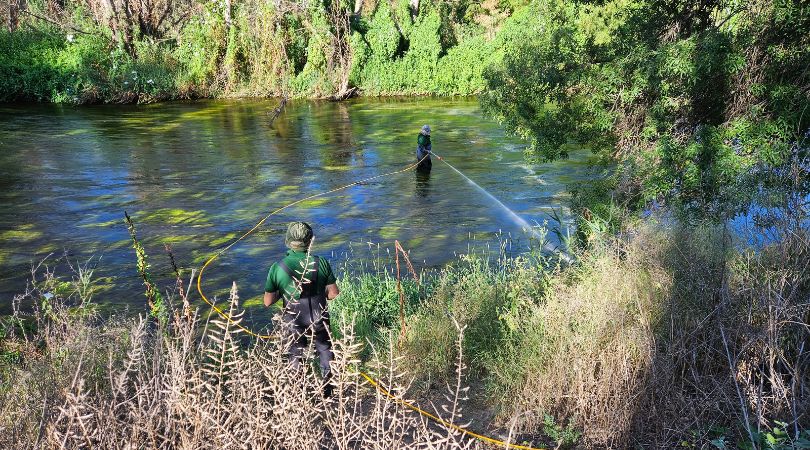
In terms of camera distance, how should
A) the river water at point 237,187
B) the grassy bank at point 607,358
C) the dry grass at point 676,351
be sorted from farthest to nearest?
the river water at point 237,187
the dry grass at point 676,351
the grassy bank at point 607,358

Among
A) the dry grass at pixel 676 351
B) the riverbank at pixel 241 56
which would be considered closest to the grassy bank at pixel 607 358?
the dry grass at pixel 676 351

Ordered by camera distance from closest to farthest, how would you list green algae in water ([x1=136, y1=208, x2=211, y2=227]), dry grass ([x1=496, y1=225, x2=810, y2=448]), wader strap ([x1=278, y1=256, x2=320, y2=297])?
dry grass ([x1=496, y1=225, x2=810, y2=448]) → wader strap ([x1=278, y1=256, x2=320, y2=297]) → green algae in water ([x1=136, y1=208, x2=211, y2=227])

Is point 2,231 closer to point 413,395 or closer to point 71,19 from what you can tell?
point 413,395

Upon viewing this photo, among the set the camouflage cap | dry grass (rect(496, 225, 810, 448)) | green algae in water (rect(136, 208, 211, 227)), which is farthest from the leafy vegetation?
green algae in water (rect(136, 208, 211, 227))

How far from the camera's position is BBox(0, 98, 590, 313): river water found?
12.1 meters

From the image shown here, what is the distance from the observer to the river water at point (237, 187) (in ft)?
39.7

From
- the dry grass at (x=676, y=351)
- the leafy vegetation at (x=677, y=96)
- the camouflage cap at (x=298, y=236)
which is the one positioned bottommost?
the dry grass at (x=676, y=351)

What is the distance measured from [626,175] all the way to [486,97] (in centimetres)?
270

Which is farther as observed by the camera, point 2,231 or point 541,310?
point 2,231

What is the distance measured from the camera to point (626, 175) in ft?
33.2

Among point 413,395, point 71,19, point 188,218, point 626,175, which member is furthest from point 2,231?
point 71,19

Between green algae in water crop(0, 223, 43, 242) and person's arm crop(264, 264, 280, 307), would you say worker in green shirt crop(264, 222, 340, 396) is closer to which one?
person's arm crop(264, 264, 280, 307)

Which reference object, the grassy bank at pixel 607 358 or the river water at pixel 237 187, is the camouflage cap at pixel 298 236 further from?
the river water at pixel 237 187

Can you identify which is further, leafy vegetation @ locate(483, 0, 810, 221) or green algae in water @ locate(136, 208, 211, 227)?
green algae in water @ locate(136, 208, 211, 227)
